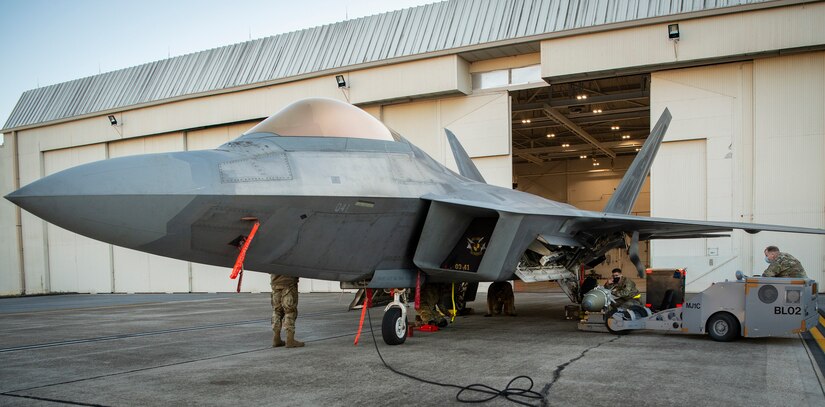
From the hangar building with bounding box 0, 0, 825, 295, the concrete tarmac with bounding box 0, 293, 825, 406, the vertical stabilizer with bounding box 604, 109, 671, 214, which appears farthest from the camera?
the hangar building with bounding box 0, 0, 825, 295

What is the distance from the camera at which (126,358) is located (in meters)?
6.77

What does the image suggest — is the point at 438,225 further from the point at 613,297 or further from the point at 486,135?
the point at 486,135

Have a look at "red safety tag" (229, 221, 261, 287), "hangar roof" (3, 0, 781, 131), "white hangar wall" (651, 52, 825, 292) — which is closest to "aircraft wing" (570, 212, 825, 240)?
"red safety tag" (229, 221, 261, 287)

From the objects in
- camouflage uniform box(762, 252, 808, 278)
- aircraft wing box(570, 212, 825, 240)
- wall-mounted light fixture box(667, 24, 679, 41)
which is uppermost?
wall-mounted light fixture box(667, 24, 679, 41)

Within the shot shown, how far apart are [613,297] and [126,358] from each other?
6423 millimetres

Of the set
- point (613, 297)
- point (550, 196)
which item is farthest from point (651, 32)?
point (550, 196)

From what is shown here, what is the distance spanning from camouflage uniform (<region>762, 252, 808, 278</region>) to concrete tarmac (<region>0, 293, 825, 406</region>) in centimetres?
104

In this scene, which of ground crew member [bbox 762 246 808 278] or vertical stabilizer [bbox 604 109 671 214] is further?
vertical stabilizer [bbox 604 109 671 214]

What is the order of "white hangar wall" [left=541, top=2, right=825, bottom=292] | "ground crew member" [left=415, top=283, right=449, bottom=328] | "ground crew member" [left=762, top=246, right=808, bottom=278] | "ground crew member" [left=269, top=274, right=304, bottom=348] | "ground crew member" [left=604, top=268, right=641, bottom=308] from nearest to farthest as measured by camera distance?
"ground crew member" [left=269, top=274, right=304, bottom=348] → "ground crew member" [left=762, top=246, right=808, bottom=278] → "ground crew member" [left=604, top=268, right=641, bottom=308] → "ground crew member" [left=415, top=283, right=449, bottom=328] → "white hangar wall" [left=541, top=2, right=825, bottom=292]

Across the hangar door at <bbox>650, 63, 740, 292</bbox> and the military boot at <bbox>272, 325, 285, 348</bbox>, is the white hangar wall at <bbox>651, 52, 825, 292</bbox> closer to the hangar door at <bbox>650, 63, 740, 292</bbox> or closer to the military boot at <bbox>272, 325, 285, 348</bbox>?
the hangar door at <bbox>650, 63, 740, 292</bbox>

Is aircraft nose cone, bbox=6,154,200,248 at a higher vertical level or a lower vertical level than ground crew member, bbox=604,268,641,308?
higher

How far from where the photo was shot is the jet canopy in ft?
20.8

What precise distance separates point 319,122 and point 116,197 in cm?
243

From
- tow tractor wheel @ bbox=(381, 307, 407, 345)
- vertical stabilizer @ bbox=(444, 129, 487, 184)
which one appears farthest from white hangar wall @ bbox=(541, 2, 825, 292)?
tow tractor wheel @ bbox=(381, 307, 407, 345)
